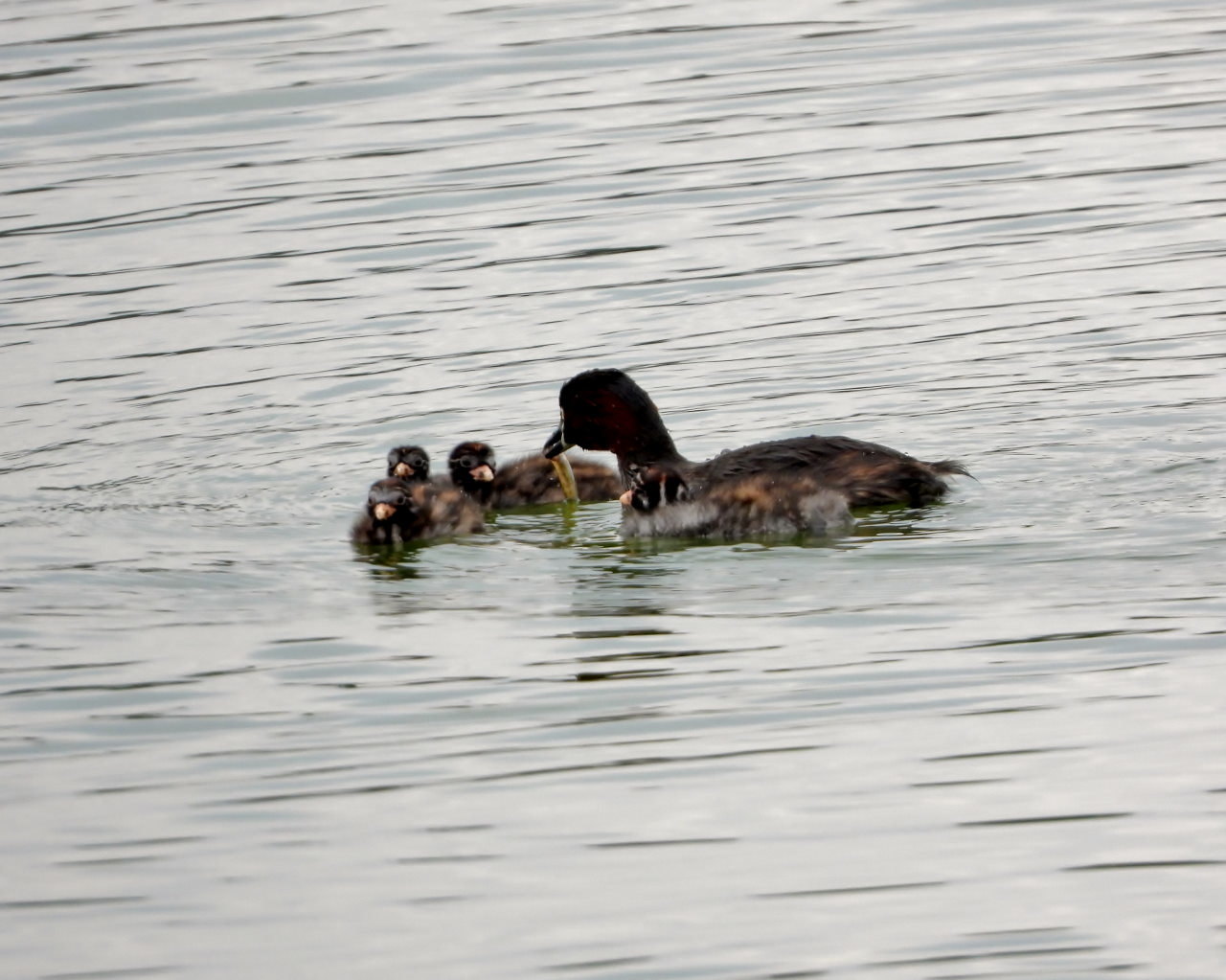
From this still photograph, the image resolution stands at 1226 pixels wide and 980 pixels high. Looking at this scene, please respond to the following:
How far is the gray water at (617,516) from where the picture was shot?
6.30m

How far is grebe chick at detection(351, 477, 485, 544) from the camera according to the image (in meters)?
10.0

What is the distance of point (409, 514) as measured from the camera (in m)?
10.1

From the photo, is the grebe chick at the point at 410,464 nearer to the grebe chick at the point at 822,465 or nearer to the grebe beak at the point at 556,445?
the grebe beak at the point at 556,445

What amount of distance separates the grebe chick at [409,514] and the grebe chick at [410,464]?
1.18 feet

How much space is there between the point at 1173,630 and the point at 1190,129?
30.4 ft

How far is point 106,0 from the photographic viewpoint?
76.8ft

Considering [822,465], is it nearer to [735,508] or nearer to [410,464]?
[735,508]

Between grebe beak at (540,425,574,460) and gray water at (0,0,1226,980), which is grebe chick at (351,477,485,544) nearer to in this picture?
gray water at (0,0,1226,980)

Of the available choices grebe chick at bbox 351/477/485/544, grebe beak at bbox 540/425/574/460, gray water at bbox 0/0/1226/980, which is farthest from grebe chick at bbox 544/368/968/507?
grebe chick at bbox 351/477/485/544

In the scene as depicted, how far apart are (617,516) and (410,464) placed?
3.05ft

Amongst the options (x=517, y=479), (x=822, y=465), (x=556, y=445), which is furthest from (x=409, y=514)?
(x=822, y=465)

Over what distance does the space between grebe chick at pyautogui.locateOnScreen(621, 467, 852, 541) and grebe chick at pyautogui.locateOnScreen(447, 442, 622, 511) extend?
104cm

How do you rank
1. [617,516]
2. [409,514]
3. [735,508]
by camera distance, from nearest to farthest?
[735,508], [409,514], [617,516]

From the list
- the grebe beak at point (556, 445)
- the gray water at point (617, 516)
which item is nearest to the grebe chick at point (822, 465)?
the gray water at point (617, 516)
